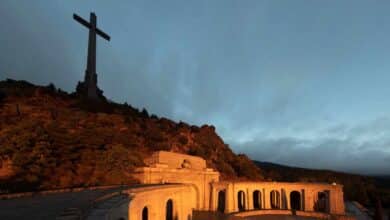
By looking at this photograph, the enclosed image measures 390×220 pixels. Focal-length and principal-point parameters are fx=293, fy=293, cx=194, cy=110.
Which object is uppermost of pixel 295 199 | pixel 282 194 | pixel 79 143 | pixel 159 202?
pixel 79 143

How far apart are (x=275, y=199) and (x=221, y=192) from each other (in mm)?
5293

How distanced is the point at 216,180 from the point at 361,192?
29104 mm

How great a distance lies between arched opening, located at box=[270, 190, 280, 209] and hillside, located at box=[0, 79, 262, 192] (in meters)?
7.21

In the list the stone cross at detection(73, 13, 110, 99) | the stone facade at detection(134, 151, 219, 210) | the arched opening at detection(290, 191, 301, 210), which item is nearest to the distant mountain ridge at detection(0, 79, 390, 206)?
the stone facade at detection(134, 151, 219, 210)

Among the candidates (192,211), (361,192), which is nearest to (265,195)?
(192,211)

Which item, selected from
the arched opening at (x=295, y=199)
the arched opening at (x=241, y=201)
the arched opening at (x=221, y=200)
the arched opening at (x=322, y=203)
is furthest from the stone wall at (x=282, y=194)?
the arched opening at (x=295, y=199)

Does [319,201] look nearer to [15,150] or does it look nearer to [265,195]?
[265,195]

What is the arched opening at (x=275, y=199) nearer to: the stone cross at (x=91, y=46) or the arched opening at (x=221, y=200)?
the arched opening at (x=221, y=200)

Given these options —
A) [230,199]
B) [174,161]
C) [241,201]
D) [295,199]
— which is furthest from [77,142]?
[295,199]

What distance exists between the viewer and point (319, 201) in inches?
1001

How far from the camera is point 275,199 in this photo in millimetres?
26297

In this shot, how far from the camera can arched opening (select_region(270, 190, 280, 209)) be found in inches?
1017

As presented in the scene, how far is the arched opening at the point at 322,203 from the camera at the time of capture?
23.4m

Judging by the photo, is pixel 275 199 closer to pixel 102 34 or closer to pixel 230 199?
pixel 230 199
